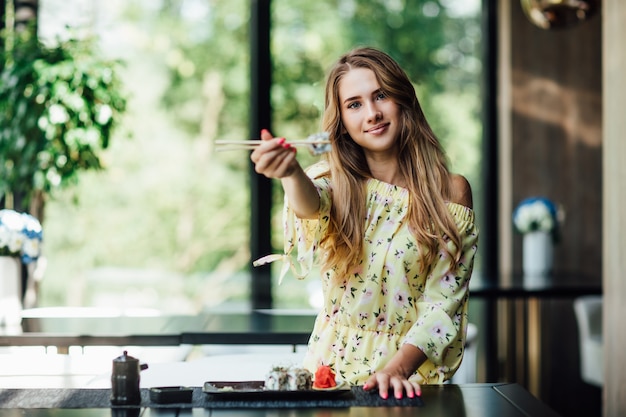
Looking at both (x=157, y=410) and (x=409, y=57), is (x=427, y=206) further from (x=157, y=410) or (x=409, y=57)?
(x=409, y=57)

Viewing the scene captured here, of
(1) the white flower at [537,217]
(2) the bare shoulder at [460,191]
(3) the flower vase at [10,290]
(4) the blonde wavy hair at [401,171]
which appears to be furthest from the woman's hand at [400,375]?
(1) the white flower at [537,217]

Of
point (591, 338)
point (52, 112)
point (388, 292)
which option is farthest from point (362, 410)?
point (591, 338)

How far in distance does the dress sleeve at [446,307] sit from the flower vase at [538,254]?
3372 millimetres

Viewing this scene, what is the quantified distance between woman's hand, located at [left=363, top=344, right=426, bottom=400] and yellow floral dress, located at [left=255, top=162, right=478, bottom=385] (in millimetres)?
28

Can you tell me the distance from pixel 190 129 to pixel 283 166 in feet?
12.5

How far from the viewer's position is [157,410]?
76.2 inches

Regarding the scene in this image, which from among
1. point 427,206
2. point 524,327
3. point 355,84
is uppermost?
point 355,84

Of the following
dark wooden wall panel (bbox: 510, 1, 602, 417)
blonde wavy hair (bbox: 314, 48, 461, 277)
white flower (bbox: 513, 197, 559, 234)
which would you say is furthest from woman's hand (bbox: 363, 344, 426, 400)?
dark wooden wall panel (bbox: 510, 1, 602, 417)

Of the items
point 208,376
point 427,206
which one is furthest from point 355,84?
point 208,376

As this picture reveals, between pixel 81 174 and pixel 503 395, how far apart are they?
382 cm

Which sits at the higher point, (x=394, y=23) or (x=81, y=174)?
(x=394, y=23)

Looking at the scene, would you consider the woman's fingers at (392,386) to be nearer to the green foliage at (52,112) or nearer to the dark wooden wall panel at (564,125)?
the green foliage at (52,112)

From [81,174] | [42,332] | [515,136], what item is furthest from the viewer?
[515,136]

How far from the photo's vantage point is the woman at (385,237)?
2.17m
